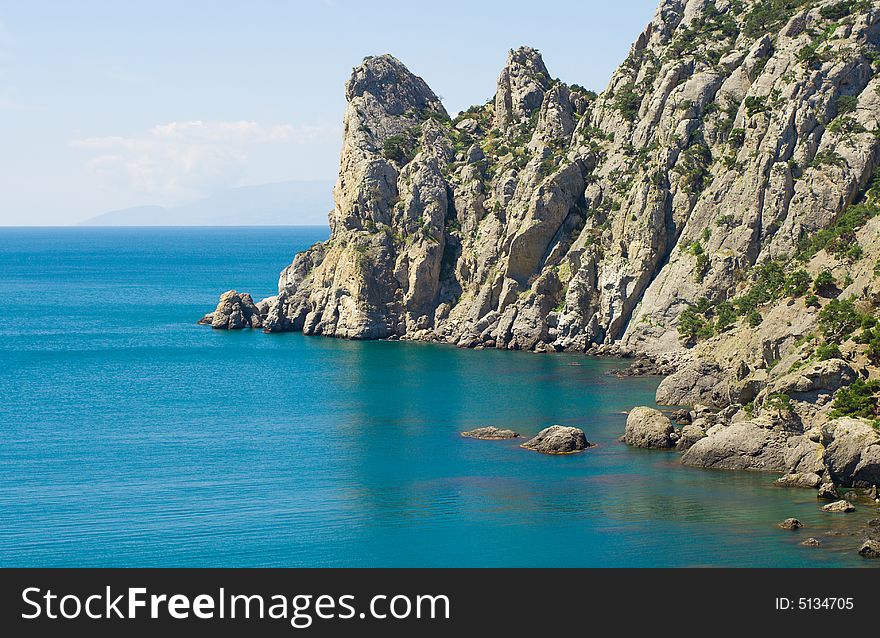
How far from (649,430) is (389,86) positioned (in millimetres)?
91058

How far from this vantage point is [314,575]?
5769cm

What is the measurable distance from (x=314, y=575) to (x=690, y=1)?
10882cm

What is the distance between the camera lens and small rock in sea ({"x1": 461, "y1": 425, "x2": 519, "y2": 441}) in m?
88.6

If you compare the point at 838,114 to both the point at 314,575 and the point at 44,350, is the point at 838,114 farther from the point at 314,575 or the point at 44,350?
the point at 44,350

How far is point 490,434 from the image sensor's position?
89062mm

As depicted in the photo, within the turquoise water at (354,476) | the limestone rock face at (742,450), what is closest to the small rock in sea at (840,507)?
the turquoise water at (354,476)

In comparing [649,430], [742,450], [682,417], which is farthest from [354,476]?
[682,417]

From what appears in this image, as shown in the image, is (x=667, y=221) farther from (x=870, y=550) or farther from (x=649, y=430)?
(x=870, y=550)

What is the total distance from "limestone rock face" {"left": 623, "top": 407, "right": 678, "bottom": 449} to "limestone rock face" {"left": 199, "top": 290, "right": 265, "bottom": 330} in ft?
264

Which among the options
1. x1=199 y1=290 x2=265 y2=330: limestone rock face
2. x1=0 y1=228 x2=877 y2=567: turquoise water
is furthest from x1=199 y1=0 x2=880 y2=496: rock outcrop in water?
x1=0 y1=228 x2=877 y2=567: turquoise water

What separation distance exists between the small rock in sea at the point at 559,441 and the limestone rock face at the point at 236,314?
77638 millimetres

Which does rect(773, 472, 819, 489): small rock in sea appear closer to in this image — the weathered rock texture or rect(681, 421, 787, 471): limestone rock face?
rect(681, 421, 787, 471): limestone rock face

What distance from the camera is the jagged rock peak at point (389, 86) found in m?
162

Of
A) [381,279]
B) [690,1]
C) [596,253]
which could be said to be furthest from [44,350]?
[690,1]
